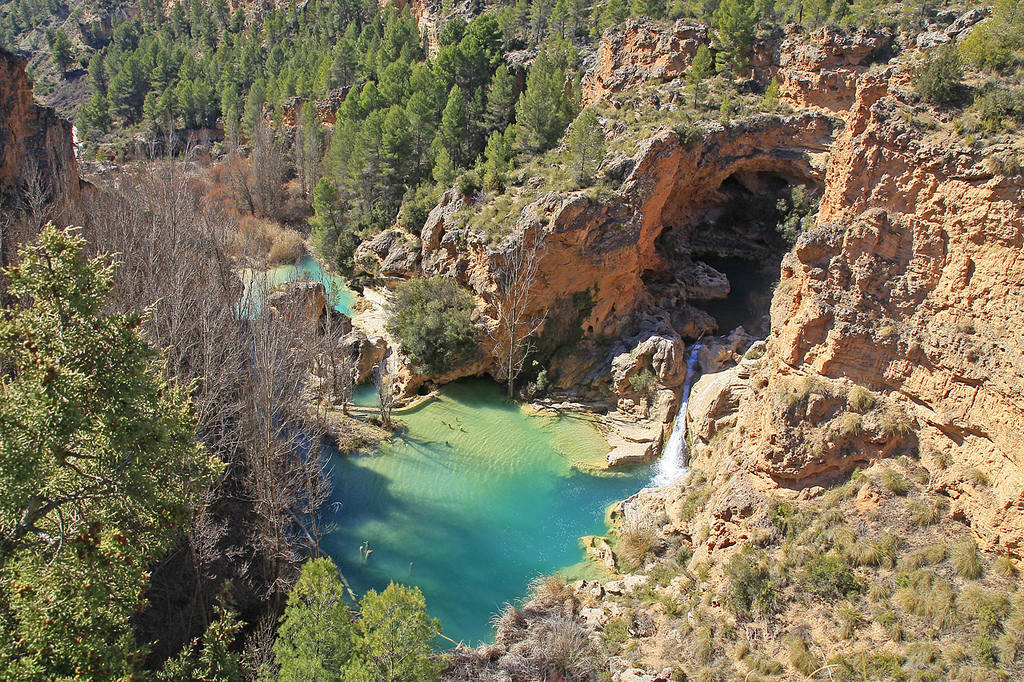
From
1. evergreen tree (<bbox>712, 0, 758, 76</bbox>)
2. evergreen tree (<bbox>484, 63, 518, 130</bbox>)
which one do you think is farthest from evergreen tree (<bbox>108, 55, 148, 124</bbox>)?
evergreen tree (<bbox>712, 0, 758, 76</bbox>)

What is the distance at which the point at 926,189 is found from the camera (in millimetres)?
16750

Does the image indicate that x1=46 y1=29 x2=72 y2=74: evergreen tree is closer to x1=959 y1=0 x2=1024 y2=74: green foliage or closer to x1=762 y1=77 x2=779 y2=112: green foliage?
x1=762 y1=77 x2=779 y2=112: green foliage

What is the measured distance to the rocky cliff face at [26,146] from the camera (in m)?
26.5

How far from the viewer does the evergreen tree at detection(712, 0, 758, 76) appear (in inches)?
1425

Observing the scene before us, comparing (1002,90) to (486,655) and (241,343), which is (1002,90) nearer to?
(486,655)

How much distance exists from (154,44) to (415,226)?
55.8 metres

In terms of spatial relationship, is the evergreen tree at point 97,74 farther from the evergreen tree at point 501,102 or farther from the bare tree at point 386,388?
the bare tree at point 386,388

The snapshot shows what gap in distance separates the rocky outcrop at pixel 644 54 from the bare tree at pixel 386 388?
20.4 meters

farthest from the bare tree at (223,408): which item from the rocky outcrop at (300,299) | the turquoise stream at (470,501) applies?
the turquoise stream at (470,501)

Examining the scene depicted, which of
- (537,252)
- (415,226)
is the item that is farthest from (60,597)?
(415,226)

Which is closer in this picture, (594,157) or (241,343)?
(241,343)

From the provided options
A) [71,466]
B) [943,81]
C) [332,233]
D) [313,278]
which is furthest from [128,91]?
[943,81]

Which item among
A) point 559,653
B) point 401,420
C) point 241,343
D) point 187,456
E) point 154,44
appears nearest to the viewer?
point 187,456

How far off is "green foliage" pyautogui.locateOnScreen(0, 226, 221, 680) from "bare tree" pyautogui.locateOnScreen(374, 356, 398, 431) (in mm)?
16803
